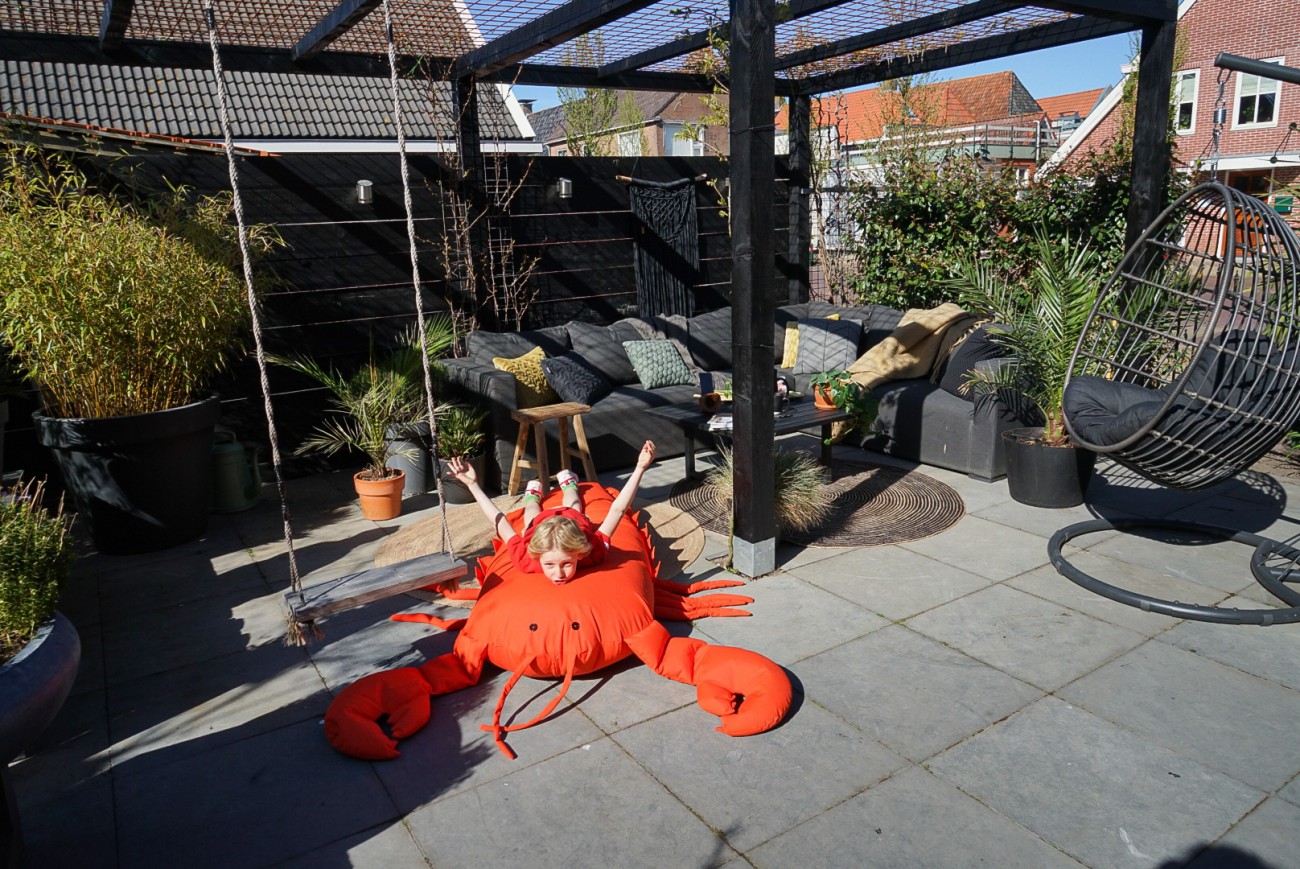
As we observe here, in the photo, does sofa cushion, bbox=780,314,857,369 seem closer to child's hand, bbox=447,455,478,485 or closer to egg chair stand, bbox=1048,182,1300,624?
egg chair stand, bbox=1048,182,1300,624

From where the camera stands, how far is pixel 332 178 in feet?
19.8

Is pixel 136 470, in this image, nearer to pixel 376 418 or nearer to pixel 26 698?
pixel 376 418

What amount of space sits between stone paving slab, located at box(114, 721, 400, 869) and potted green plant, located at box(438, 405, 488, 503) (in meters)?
2.62

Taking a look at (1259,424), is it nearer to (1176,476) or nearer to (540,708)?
(1176,476)

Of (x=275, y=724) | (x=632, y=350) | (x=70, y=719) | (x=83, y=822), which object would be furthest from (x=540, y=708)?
(x=632, y=350)

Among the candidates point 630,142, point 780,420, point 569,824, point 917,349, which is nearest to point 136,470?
point 569,824

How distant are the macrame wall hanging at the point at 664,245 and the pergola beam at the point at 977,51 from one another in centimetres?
144

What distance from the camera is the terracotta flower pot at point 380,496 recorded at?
5102 millimetres

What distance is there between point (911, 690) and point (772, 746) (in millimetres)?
600

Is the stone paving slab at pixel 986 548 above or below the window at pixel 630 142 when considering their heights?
below

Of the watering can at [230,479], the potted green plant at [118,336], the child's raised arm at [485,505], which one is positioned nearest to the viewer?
the child's raised arm at [485,505]

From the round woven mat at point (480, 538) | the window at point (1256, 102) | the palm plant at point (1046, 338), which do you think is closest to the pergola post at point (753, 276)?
the round woven mat at point (480, 538)

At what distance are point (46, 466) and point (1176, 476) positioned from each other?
598 cm

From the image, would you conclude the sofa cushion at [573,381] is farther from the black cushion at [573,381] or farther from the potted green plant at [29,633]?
the potted green plant at [29,633]
